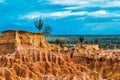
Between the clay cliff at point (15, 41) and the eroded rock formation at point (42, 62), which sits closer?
the eroded rock formation at point (42, 62)

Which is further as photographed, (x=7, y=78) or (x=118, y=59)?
(x=118, y=59)

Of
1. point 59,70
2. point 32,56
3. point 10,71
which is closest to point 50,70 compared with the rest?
point 59,70

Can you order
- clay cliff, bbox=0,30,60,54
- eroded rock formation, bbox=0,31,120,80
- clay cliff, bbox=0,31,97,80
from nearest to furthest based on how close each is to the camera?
1. eroded rock formation, bbox=0,31,120,80
2. clay cliff, bbox=0,31,97,80
3. clay cliff, bbox=0,30,60,54

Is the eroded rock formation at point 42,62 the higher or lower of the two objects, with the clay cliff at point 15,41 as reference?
lower

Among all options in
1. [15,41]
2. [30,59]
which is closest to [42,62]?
[30,59]

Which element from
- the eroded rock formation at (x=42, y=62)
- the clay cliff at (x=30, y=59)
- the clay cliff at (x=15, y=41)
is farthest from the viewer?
the clay cliff at (x=15, y=41)

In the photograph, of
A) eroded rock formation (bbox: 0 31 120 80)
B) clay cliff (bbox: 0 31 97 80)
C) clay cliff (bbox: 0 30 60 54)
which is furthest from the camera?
clay cliff (bbox: 0 30 60 54)

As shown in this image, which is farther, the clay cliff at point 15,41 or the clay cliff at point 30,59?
the clay cliff at point 15,41

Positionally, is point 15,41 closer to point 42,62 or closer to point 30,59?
point 30,59

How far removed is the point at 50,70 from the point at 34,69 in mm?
5497

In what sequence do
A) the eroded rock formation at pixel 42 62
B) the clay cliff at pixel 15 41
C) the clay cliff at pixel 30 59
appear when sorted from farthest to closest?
the clay cliff at pixel 15 41
the clay cliff at pixel 30 59
the eroded rock formation at pixel 42 62

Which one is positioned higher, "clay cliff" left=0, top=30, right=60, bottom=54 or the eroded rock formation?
"clay cliff" left=0, top=30, right=60, bottom=54

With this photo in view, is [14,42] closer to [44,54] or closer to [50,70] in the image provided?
[44,54]

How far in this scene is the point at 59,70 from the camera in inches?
3406
